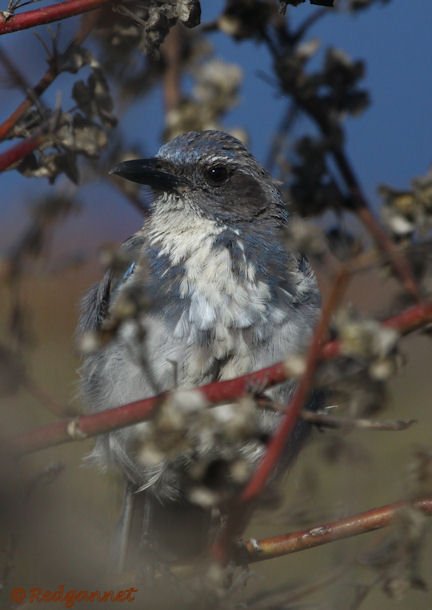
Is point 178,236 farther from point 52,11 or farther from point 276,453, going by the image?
point 276,453

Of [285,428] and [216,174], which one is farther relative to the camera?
[216,174]

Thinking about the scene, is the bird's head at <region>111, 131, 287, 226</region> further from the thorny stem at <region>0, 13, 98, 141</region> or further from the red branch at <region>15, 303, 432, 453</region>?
the red branch at <region>15, 303, 432, 453</region>

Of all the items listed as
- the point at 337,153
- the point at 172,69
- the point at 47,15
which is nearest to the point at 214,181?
the point at 172,69

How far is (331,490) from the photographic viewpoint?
378 centimetres

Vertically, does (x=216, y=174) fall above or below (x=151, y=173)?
above

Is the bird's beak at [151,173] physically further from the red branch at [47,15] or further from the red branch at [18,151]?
the red branch at [47,15]

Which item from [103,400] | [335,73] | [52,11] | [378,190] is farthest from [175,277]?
[52,11]

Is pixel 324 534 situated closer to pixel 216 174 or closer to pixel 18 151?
pixel 18 151

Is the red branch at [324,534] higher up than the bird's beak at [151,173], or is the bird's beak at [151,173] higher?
the bird's beak at [151,173]

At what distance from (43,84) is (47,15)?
40cm

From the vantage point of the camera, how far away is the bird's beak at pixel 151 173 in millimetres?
3186

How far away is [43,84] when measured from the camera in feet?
7.55

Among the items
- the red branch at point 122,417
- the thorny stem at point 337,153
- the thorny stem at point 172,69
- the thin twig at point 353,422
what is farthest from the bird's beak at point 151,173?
the thin twig at point 353,422

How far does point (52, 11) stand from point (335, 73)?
1252mm
